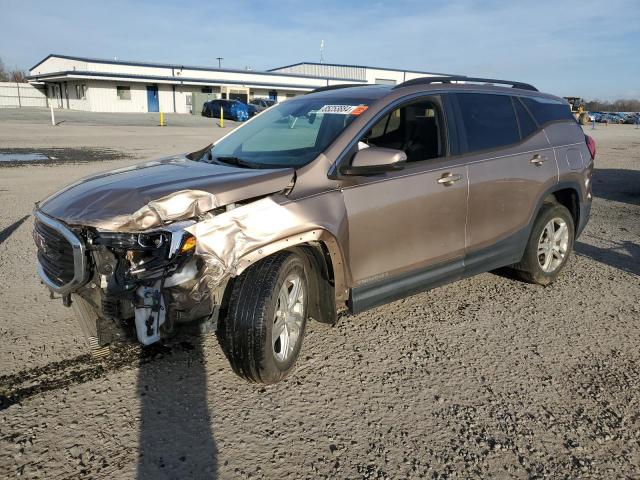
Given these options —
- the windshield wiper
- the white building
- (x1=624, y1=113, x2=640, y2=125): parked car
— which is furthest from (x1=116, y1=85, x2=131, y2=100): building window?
(x1=624, y1=113, x2=640, y2=125): parked car

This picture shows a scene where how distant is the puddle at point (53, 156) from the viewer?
45.5 ft

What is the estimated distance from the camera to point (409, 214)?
3861mm

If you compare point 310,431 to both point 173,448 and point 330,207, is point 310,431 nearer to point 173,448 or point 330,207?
point 173,448

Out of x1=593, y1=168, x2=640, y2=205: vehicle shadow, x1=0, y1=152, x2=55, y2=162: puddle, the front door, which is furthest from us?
x1=0, y1=152, x2=55, y2=162: puddle

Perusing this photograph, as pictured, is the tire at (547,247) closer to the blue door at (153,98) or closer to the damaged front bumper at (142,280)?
the damaged front bumper at (142,280)

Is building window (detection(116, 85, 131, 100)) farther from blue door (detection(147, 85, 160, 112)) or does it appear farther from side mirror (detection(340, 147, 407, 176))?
side mirror (detection(340, 147, 407, 176))

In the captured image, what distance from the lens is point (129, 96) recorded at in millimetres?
51406

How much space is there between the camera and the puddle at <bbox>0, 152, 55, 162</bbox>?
14156 mm

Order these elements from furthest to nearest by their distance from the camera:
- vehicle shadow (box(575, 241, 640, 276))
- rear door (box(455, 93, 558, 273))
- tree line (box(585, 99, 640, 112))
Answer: tree line (box(585, 99, 640, 112)) < vehicle shadow (box(575, 241, 640, 276)) < rear door (box(455, 93, 558, 273))

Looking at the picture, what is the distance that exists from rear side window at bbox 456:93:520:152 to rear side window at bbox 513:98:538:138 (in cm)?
8

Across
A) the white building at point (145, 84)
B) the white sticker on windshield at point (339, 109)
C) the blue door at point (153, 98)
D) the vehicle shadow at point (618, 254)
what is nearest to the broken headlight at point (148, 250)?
the white sticker on windshield at point (339, 109)

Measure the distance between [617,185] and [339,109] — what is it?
10484 millimetres

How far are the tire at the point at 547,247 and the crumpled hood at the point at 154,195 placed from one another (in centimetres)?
285

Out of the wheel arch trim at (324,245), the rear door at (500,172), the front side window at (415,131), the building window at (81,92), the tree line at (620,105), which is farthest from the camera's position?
the tree line at (620,105)
